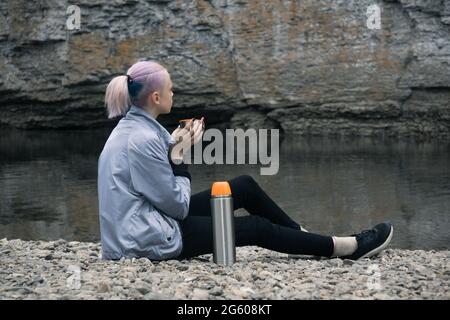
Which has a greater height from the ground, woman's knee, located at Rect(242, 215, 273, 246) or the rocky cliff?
the rocky cliff

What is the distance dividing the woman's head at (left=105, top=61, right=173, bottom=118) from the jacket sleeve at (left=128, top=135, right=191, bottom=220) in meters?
0.29

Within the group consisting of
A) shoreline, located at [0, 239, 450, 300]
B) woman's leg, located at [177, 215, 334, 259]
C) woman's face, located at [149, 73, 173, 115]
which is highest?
woman's face, located at [149, 73, 173, 115]

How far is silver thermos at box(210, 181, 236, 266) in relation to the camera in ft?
19.5

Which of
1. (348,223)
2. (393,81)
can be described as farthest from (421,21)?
(348,223)

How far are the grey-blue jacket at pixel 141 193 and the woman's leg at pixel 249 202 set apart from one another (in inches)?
18.6

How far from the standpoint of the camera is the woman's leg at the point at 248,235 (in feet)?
19.8

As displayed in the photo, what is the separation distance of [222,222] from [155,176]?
553mm
